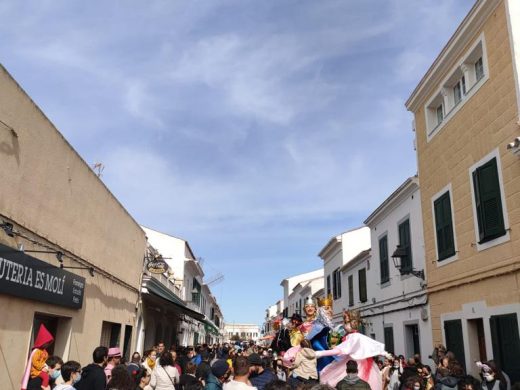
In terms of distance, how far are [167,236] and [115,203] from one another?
1852 cm

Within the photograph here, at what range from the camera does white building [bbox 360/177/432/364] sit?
1339 cm

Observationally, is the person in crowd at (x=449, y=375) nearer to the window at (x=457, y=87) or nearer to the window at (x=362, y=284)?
the window at (x=457, y=87)

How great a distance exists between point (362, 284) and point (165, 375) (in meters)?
14.2

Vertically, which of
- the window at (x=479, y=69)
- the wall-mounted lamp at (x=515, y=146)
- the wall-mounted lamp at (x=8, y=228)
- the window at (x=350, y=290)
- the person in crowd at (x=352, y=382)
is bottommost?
the person in crowd at (x=352, y=382)

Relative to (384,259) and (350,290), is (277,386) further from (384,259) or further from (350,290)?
(350,290)

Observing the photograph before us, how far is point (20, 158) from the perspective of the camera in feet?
24.0

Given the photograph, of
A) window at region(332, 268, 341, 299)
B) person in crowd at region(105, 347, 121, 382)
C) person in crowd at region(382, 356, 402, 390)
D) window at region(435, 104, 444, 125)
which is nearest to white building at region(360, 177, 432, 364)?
person in crowd at region(382, 356, 402, 390)

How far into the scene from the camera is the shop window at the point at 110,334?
12680 millimetres

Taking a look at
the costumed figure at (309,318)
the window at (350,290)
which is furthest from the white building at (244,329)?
the costumed figure at (309,318)

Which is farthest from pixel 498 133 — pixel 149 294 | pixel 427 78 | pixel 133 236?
pixel 149 294

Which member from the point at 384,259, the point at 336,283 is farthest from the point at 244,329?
Answer: the point at 384,259

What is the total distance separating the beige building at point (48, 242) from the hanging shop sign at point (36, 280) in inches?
0.6

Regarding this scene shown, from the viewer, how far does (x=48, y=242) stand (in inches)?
328

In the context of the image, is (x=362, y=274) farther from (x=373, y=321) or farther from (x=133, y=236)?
(x=133, y=236)
